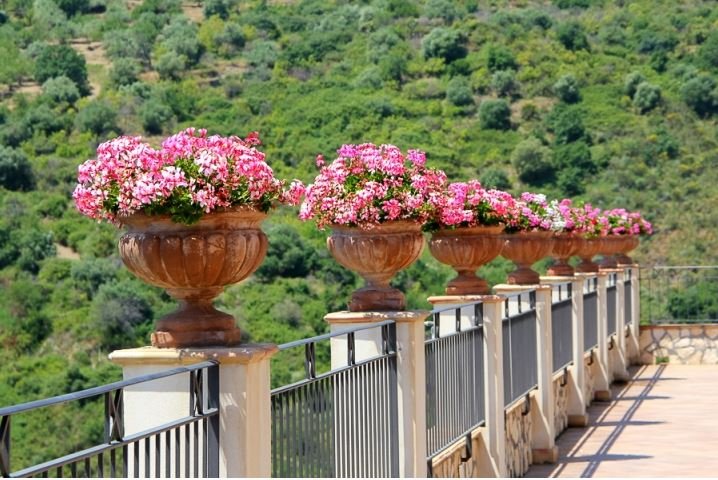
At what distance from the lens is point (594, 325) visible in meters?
18.5

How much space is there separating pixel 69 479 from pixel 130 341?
2163 inches

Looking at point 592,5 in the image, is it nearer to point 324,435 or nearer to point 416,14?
point 416,14

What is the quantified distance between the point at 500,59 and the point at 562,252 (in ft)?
236

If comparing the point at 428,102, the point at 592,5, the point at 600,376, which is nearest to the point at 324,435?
the point at 600,376

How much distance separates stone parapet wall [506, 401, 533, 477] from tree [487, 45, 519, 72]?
7591cm

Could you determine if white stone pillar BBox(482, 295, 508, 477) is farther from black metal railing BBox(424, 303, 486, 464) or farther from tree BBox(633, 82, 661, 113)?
tree BBox(633, 82, 661, 113)

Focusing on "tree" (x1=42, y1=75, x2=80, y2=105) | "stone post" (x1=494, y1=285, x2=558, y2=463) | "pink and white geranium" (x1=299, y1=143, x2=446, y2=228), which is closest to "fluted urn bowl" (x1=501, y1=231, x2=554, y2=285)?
"stone post" (x1=494, y1=285, x2=558, y2=463)

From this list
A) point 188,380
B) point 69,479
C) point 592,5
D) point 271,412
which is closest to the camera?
point 69,479

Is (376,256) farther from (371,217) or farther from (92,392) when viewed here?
(92,392)

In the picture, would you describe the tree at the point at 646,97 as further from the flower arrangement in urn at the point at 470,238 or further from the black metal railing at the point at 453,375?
the black metal railing at the point at 453,375

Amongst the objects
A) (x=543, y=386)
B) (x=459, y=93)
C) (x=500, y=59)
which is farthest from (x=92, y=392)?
(x=500, y=59)

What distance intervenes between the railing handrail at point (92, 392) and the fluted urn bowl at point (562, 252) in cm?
1177

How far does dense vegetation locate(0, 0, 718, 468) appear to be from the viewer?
6069 cm

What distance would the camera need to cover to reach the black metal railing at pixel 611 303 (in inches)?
805
